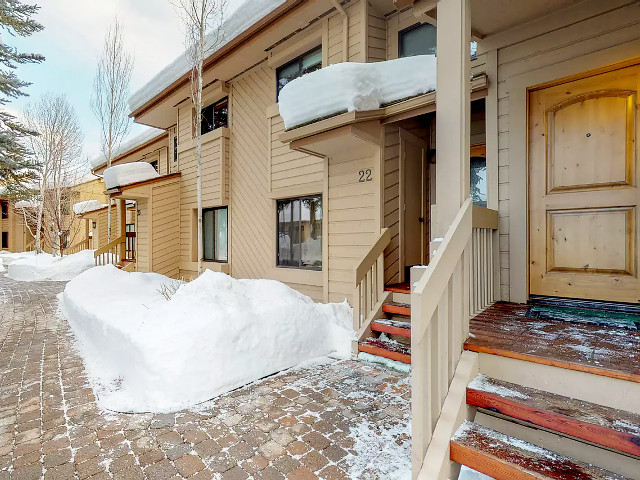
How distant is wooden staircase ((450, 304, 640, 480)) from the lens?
160 centimetres

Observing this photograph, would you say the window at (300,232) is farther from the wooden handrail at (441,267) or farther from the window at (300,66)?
the wooden handrail at (441,267)

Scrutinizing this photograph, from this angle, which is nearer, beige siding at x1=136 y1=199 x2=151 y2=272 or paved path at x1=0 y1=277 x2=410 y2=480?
paved path at x1=0 y1=277 x2=410 y2=480

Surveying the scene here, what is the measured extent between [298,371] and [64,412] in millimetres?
2053

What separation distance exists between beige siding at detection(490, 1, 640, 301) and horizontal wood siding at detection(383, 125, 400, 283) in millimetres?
1421

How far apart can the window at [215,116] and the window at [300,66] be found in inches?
83.2

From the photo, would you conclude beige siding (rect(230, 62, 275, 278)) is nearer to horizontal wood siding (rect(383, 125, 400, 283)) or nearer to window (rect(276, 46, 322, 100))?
window (rect(276, 46, 322, 100))

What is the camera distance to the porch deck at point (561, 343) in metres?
1.87

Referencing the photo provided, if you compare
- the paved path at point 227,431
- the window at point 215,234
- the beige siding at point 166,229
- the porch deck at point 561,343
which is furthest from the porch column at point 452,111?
the beige siding at point 166,229

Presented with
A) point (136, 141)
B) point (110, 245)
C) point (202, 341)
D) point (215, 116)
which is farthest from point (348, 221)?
point (136, 141)

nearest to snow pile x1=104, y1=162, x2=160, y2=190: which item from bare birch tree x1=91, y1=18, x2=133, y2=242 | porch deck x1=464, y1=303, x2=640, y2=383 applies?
bare birch tree x1=91, y1=18, x2=133, y2=242

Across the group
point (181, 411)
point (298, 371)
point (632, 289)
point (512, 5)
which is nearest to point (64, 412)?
point (181, 411)

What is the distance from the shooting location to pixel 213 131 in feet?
27.1

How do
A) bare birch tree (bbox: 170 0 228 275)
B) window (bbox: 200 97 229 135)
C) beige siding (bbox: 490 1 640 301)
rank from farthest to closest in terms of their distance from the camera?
window (bbox: 200 97 229 135)
bare birch tree (bbox: 170 0 228 275)
beige siding (bbox: 490 1 640 301)

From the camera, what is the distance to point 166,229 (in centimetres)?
930
